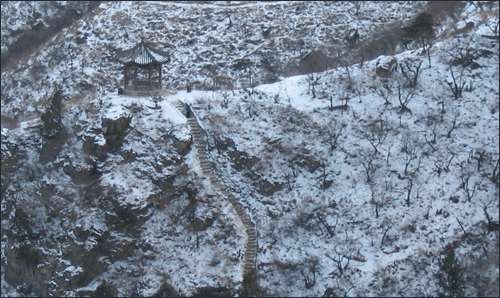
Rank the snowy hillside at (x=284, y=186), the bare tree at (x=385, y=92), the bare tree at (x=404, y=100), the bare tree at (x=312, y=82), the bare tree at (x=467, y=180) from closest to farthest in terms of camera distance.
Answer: the snowy hillside at (x=284, y=186) → the bare tree at (x=467, y=180) → the bare tree at (x=404, y=100) → the bare tree at (x=385, y=92) → the bare tree at (x=312, y=82)

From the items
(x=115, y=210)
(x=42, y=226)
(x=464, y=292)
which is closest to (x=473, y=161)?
(x=464, y=292)

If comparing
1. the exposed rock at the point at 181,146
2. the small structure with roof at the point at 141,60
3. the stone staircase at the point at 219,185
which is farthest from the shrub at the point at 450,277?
the small structure with roof at the point at 141,60

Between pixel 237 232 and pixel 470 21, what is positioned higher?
pixel 470 21

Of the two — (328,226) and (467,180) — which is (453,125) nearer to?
(467,180)

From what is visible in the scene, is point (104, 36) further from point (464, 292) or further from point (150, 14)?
point (464, 292)

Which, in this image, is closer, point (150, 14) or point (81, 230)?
point (81, 230)

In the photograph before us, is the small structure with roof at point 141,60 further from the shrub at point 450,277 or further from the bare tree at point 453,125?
the shrub at point 450,277

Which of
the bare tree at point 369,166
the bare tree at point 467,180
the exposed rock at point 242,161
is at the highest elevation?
the exposed rock at point 242,161
